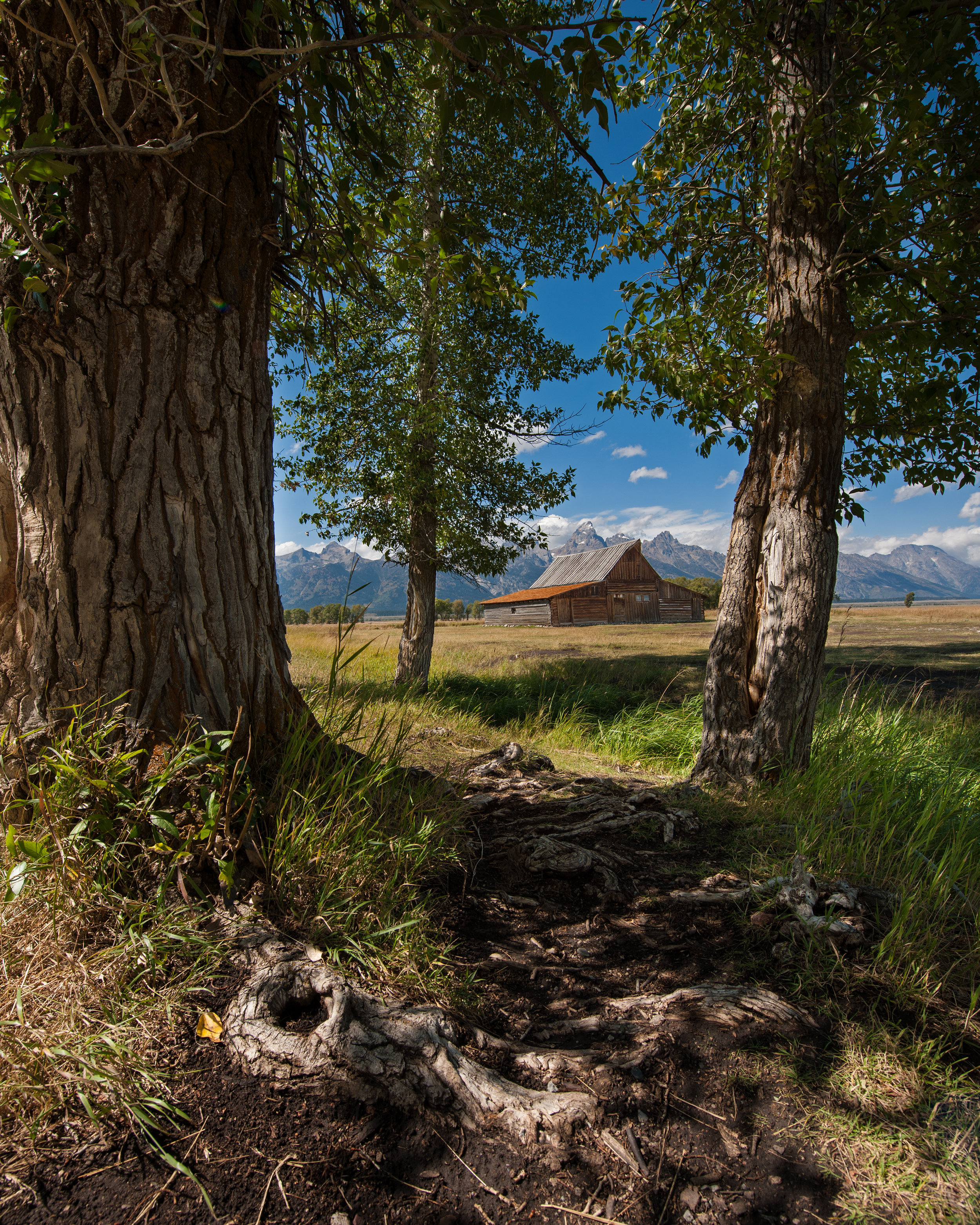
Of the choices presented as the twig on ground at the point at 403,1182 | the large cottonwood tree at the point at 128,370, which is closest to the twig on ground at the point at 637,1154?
the twig on ground at the point at 403,1182

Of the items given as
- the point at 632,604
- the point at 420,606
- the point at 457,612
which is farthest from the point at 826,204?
the point at 457,612

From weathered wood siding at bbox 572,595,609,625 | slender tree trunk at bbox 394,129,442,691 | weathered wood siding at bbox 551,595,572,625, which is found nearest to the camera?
slender tree trunk at bbox 394,129,442,691

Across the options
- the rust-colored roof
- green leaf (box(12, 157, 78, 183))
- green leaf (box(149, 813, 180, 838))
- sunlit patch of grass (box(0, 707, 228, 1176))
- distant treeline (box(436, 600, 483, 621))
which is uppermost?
green leaf (box(12, 157, 78, 183))

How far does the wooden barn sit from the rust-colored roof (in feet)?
0.23

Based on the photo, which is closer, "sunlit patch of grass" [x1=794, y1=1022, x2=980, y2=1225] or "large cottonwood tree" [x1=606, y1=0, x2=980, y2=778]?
"sunlit patch of grass" [x1=794, y1=1022, x2=980, y2=1225]

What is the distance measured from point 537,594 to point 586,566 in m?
4.94

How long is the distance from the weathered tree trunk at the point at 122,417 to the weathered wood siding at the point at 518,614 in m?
42.7

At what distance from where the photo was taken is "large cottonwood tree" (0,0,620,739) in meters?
2.27

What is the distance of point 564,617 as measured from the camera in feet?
147

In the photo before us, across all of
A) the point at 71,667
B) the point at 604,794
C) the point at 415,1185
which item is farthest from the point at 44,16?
the point at 604,794

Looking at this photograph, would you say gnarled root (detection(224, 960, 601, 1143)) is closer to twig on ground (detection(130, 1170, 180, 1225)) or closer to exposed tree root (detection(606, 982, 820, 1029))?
twig on ground (detection(130, 1170, 180, 1225))

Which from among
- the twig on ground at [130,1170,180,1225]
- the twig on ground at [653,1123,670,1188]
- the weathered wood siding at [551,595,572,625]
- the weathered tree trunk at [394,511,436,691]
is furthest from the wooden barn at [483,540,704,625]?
the twig on ground at [130,1170,180,1225]

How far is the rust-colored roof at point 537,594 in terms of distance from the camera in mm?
45719

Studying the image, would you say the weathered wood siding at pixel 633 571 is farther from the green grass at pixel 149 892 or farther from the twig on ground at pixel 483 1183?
the twig on ground at pixel 483 1183
